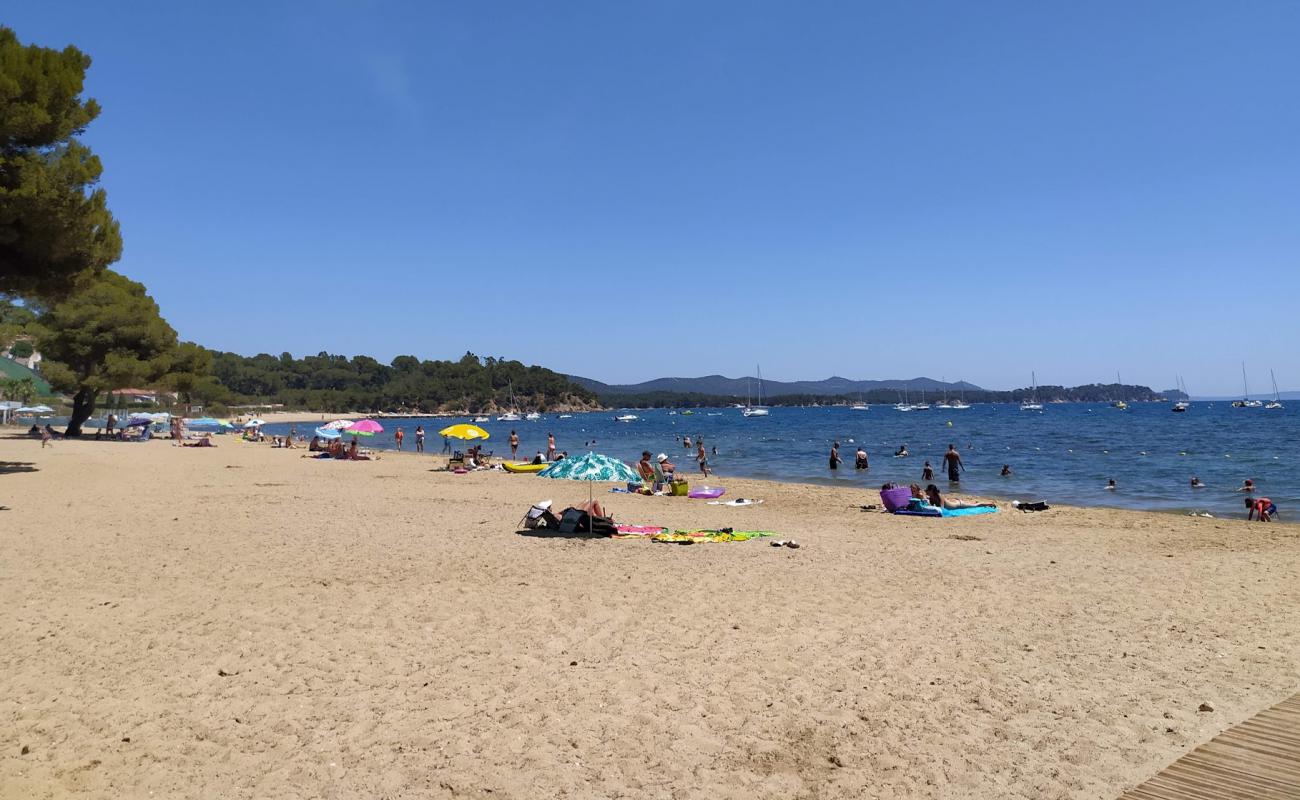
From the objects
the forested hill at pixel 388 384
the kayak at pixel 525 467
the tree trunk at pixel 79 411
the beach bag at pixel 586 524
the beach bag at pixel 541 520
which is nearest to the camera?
the beach bag at pixel 586 524

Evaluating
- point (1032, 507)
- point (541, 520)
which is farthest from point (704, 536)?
point (1032, 507)

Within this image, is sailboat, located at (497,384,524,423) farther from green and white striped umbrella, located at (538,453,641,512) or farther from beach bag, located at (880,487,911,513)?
beach bag, located at (880,487,911,513)

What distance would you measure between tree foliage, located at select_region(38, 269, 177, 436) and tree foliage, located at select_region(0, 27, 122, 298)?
67.2 ft

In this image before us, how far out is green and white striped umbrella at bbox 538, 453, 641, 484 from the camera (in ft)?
67.2

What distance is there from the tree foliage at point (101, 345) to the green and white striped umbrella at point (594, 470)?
80.1 ft

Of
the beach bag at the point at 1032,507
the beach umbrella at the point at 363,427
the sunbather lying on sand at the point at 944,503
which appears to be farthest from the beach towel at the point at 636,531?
the beach umbrella at the point at 363,427

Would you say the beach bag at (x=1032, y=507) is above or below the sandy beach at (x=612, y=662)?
below

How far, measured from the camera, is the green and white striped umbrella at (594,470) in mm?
20484

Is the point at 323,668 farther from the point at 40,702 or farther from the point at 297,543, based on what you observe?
the point at 297,543

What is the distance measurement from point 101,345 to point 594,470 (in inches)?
1107

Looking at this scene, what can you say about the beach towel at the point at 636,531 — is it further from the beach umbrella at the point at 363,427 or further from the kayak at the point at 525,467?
the beach umbrella at the point at 363,427

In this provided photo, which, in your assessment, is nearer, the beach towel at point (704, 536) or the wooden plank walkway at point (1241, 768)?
the wooden plank walkway at point (1241, 768)

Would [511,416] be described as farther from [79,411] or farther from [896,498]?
[896,498]

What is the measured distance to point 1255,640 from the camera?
21.0 ft
